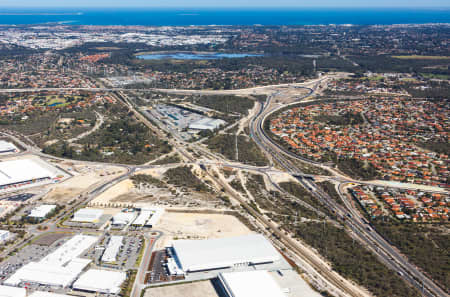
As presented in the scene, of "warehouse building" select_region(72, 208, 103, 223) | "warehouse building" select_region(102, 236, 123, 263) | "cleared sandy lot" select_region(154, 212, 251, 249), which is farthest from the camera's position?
"warehouse building" select_region(72, 208, 103, 223)

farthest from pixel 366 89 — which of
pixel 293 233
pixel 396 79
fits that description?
pixel 293 233

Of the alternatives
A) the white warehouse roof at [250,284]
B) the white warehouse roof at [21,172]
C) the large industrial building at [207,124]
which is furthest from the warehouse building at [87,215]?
the large industrial building at [207,124]

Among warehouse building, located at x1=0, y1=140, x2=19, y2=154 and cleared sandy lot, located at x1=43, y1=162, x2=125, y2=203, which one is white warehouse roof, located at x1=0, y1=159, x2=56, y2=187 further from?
warehouse building, located at x1=0, y1=140, x2=19, y2=154

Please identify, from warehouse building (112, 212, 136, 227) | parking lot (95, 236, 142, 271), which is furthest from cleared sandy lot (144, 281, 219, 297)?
warehouse building (112, 212, 136, 227)

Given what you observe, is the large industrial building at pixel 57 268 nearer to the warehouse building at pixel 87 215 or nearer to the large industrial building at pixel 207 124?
the warehouse building at pixel 87 215

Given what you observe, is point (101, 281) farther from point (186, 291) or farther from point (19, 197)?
point (19, 197)

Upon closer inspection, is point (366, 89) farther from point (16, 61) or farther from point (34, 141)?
point (16, 61)
